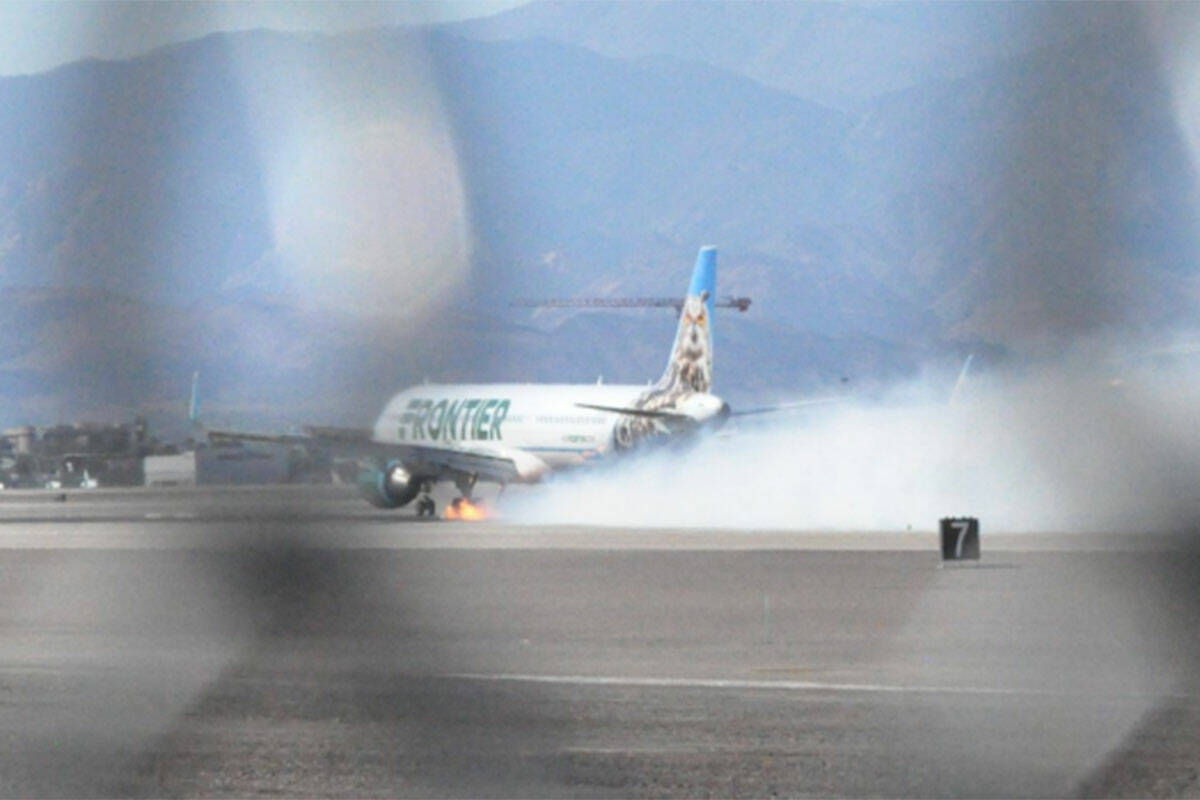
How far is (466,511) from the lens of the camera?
7731 centimetres

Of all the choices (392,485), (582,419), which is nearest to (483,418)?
(582,419)

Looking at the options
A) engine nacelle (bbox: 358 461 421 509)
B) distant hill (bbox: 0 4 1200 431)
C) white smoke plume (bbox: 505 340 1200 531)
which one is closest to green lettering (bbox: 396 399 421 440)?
engine nacelle (bbox: 358 461 421 509)

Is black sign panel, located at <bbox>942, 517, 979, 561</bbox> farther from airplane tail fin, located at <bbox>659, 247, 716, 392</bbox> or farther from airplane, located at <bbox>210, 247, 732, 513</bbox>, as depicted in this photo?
airplane tail fin, located at <bbox>659, 247, 716, 392</bbox>

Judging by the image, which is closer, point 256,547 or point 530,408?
point 256,547

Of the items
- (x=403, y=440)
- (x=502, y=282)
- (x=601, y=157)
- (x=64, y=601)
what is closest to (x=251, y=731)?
(x=502, y=282)

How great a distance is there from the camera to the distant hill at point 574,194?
1102 cm

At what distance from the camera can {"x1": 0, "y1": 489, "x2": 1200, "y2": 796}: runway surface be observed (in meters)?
16.3

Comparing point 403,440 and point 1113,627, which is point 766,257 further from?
point 403,440

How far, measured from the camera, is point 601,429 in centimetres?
8012

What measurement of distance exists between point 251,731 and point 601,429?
61.3m

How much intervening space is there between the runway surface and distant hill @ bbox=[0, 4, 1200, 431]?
326 cm

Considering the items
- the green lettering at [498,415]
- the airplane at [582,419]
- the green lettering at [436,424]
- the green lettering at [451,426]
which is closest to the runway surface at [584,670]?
the green lettering at [436,424]

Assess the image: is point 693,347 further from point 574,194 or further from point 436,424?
point 574,194

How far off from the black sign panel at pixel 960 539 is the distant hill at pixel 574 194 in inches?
1242
